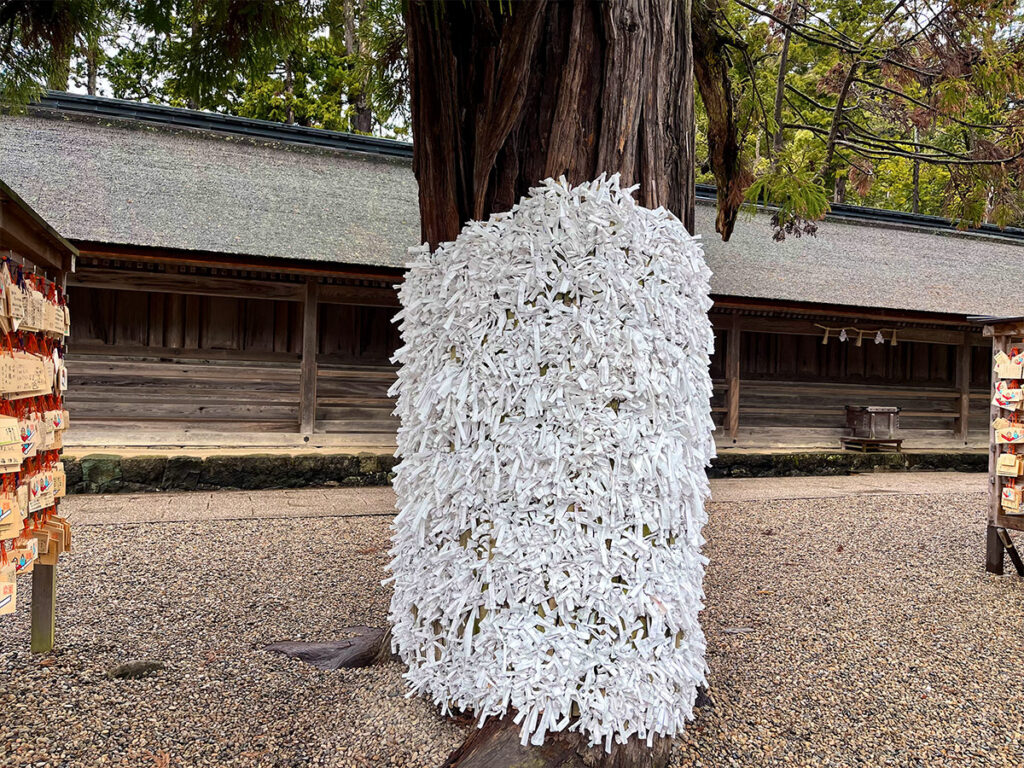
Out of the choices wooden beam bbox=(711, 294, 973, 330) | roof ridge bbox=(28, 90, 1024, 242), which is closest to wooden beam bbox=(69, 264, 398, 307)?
roof ridge bbox=(28, 90, 1024, 242)

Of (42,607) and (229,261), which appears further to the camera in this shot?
(229,261)

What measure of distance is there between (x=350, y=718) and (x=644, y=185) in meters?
1.99

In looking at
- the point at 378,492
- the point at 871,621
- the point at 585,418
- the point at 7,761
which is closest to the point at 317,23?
the point at 585,418

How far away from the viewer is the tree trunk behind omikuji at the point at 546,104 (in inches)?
77.8

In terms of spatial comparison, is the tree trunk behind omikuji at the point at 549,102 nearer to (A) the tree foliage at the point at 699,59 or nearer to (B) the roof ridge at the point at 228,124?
(A) the tree foliage at the point at 699,59

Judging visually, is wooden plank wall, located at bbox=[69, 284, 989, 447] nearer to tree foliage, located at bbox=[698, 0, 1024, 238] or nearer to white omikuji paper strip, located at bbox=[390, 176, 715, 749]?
tree foliage, located at bbox=[698, 0, 1024, 238]

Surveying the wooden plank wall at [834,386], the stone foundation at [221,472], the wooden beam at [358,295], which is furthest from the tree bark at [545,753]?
the wooden plank wall at [834,386]

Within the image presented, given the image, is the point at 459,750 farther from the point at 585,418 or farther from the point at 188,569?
the point at 188,569

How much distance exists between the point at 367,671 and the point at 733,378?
27.1ft

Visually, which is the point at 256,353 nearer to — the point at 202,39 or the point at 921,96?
the point at 202,39

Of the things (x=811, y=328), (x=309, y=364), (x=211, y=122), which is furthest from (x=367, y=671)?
(x=211, y=122)

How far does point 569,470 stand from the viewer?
1905mm

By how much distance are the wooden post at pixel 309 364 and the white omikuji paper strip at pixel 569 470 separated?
6.23 metres

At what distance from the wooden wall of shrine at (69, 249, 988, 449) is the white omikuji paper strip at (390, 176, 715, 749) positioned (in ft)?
19.3
